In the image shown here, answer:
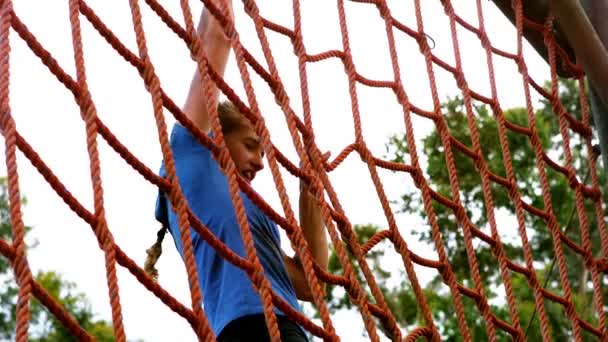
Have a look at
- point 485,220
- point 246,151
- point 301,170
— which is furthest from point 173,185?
point 485,220

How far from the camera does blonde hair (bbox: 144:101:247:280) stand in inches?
48.4

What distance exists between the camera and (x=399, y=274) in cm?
640

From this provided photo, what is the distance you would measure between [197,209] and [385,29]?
1.29ft

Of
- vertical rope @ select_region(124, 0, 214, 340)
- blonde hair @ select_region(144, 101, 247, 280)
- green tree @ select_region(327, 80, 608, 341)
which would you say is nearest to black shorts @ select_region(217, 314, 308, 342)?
blonde hair @ select_region(144, 101, 247, 280)

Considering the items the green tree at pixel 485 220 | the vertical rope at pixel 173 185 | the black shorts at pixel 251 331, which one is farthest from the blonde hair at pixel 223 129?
the green tree at pixel 485 220

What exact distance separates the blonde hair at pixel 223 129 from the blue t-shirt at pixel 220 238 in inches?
0.8

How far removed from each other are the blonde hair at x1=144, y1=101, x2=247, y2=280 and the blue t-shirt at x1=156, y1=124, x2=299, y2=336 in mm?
20

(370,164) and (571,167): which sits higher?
(571,167)

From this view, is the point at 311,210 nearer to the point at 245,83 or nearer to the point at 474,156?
A: the point at 245,83

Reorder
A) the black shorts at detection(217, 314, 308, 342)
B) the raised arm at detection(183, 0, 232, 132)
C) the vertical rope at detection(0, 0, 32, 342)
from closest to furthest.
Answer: the vertical rope at detection(0, 0, 32, 342) → the black shorts at detection(217, 314, 308, 342) → the raised arm at detection(183, 0, 232, 132)

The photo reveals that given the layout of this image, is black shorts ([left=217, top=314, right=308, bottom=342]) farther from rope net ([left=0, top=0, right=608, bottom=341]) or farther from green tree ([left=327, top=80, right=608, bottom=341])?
green tree ([left=327, top=80, right=608, bottom=341])

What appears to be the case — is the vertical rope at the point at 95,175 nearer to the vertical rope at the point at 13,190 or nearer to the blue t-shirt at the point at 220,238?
the vertical rope at the point at 13,190

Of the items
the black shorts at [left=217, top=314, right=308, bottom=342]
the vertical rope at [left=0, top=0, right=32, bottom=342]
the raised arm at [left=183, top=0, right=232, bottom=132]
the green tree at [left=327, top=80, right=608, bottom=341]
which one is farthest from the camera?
the green tree at [left=327, top=80, right=608, bottom=341]

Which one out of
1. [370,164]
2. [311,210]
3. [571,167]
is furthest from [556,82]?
[311,210]
